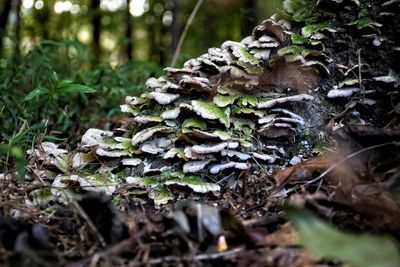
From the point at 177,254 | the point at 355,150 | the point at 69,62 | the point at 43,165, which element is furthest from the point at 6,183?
the point at 69,62

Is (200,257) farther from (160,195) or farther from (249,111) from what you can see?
(249,111)

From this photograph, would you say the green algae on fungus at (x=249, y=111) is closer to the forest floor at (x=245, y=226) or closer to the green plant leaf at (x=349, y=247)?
the forest floor at (x=245, y=226)

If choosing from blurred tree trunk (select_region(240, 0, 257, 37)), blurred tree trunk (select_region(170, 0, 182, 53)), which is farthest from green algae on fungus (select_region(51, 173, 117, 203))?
blurred tree trunk (select_region(170, 0, 182, 53))

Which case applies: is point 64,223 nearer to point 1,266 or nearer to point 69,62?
point 1,266

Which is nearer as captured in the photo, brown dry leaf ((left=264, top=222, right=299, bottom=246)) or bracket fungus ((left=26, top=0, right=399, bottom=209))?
brown dry leaf ((left=264, top=222, right=299, bottom=246))

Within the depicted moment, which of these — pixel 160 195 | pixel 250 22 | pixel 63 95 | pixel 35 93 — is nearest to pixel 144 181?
pixel 160 195

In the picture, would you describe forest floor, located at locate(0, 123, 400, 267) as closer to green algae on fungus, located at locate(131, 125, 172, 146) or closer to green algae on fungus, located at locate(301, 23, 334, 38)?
green algae on fungus, located at locate(131, 125, 172, 146)

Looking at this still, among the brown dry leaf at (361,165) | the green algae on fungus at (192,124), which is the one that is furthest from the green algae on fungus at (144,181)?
the brown dry leaf at (361,165)
